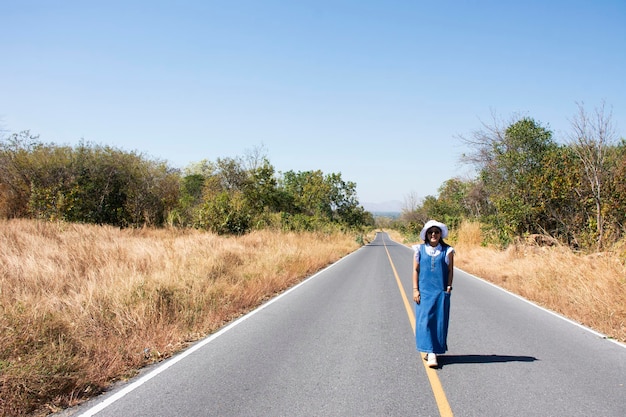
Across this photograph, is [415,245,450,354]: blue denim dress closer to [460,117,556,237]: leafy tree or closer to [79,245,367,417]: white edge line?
[79,245,367,417]: white edge line

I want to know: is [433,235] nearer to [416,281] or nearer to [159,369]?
[416,281]

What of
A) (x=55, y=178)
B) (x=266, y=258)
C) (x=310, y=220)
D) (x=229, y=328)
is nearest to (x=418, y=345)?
(x=229, y=328)

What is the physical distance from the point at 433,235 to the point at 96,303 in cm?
577

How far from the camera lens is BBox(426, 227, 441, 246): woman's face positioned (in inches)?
214

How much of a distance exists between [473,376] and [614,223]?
13.1m

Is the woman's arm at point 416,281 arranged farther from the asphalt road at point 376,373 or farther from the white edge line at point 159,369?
the white edge line at point 159,369

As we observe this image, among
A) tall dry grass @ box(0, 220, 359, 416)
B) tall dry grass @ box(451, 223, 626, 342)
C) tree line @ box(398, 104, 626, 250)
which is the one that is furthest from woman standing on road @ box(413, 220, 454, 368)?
tree line @ box(398, 104, 626, 250)

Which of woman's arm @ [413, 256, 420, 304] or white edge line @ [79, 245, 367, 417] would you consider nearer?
white edge line @ [79, 245, 367, 417]

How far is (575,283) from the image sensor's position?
1008 centimetres

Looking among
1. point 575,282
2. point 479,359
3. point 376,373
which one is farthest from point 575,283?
point 376,373

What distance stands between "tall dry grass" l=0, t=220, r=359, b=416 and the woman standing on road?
368cm

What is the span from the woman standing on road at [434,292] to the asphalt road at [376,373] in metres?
0.32

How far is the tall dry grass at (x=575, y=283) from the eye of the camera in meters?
8.12

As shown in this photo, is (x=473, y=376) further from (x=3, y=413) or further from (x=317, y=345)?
(x=3, y=413)
